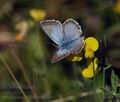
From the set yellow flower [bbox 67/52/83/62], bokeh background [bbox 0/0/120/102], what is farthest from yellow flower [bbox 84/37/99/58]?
bokeh background [bbox 0/0/120/102]

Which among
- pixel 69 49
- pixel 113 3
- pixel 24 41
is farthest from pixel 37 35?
pixel 69 49

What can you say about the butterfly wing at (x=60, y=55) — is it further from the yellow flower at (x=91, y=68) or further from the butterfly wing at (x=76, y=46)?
the yellow flower at (x=91, y=68)

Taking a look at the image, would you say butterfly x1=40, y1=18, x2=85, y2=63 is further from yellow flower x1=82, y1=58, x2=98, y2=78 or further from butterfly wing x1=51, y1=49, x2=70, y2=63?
yellow flower x1=82, y1=58, x2=98, y2=78

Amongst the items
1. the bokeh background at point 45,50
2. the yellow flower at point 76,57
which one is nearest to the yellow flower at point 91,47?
the yellow flower at point 76,57

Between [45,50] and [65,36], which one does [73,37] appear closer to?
[65,36]

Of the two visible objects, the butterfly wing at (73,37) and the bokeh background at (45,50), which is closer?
the butterfly wing at (73,37)

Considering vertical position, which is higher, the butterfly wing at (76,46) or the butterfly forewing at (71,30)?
the butterfly forewing at (71,30)
